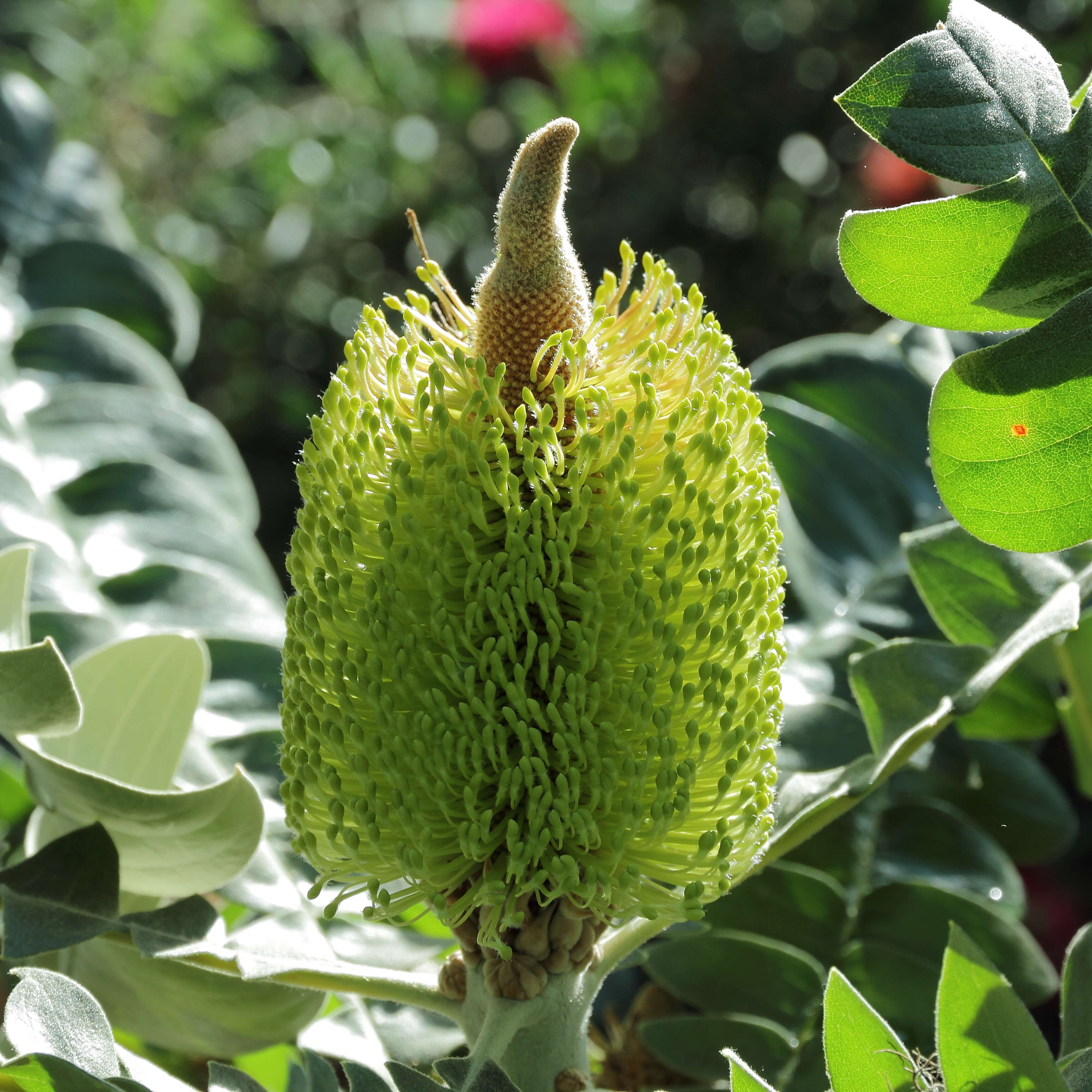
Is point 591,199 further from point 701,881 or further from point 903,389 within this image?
point 701,881

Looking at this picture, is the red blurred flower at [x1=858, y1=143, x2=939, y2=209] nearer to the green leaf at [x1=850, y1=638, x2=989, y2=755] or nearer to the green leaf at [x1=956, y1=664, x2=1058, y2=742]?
the green leaf at [x1=956, y1=664, x2=1058, y2=742]

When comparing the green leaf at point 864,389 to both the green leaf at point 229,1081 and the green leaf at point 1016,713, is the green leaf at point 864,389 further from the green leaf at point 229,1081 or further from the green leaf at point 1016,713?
the green leaf at point 229,1081

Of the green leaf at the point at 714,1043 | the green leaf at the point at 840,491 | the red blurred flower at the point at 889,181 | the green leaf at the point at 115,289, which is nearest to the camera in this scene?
the green leaf at the point at 714,1043

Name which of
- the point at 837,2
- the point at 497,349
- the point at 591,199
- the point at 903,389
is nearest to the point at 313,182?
the point at 591,199

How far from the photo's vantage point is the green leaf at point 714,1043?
84cm

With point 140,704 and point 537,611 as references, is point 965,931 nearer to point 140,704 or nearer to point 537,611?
point 537,611

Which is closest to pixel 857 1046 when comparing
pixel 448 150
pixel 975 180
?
pixel 975 180

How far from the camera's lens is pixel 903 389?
1029 mm

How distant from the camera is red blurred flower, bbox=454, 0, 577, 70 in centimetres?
276

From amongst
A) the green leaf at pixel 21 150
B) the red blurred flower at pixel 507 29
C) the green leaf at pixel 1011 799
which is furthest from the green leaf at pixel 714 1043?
the red blurred flower at pixel 507 29

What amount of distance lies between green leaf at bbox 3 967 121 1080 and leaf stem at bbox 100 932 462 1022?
8cm

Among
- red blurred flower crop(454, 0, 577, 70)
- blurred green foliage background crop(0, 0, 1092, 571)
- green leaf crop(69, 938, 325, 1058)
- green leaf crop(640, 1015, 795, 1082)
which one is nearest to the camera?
green leaf crop(69, 938, 325, 1058)

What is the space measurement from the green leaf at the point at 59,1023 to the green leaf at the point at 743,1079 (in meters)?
0.28

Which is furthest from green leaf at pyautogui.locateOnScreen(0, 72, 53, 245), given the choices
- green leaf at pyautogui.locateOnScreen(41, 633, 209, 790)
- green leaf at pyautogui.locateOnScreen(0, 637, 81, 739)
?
green leaf at pyautogui.locateOnScreen(0, 637, 81, 739)
